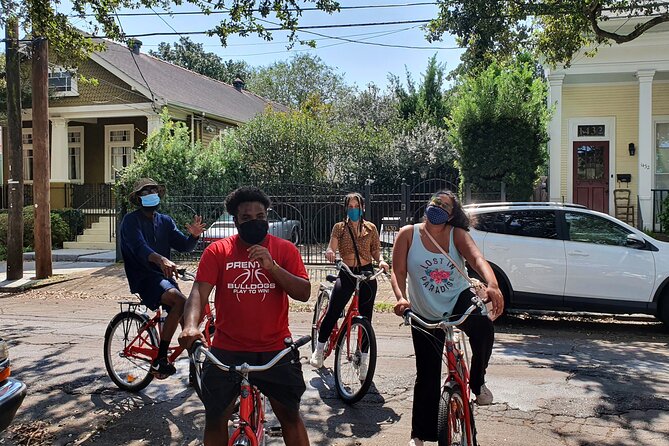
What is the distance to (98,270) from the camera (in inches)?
590

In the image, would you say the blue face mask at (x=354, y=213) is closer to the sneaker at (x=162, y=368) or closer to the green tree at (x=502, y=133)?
the sneaker at (x=162, y=368)

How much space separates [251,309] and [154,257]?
2254 millimetres

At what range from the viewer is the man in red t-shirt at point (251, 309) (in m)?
3.26

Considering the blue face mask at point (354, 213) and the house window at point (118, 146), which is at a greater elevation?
the house window at point (118, 146)

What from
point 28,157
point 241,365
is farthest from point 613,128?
point 28,157

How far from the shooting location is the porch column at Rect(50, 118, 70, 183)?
22.5 m

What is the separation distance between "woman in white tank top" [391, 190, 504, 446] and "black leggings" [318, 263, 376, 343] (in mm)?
1689

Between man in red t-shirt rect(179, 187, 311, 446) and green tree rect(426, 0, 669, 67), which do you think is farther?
green tree rect(426, 0, 669, 67)

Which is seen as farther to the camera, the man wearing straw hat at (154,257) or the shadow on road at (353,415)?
the man wearing straw hat at (154,257)

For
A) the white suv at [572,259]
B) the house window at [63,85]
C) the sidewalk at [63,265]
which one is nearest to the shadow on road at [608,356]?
the white suv at [572,259]

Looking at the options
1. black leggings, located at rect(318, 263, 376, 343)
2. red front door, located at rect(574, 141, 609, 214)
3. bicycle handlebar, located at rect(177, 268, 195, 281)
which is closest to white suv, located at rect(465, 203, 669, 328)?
black leggings, located at rect(318, 263, 376, 343)

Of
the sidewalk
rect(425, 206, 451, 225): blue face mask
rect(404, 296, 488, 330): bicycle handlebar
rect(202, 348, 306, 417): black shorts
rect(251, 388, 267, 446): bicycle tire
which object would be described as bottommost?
the sidewalk

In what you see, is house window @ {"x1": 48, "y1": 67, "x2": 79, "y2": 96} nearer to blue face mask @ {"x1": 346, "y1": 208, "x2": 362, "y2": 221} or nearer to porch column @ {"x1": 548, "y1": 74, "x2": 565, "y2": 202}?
porch column @ {"x1": 548, "y1": 74, "x2": 565, "y2": 202}

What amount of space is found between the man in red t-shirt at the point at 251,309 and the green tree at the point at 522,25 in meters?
8.30
